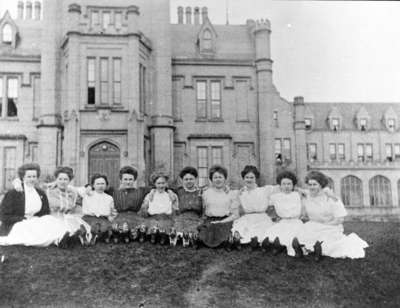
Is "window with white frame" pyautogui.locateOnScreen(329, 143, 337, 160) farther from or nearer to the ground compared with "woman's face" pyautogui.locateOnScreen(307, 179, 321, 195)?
farther from the ground

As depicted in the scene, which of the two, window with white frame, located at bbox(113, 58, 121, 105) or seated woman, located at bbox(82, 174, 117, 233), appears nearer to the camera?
seated woman, located at bbox(82, 174, 117, 233)

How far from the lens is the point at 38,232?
26.1 feet

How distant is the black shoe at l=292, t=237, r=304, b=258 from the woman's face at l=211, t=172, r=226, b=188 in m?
2.00

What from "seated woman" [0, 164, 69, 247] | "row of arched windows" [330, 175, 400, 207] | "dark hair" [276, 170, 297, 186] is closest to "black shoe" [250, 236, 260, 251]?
"dark hair" [276, 170, 297, 186]

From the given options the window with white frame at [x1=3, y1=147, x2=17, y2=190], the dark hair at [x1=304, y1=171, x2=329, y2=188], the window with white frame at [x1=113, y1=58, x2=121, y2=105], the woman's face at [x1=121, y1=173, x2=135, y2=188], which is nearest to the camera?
the dark hair at [x1=304, y1=171, x2=329, y2=188]

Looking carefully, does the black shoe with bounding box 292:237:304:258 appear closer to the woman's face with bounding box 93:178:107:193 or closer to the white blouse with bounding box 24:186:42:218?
the woman's face with bounding box 93:178:107:193

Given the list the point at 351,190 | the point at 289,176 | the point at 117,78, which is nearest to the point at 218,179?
the point at 289,176

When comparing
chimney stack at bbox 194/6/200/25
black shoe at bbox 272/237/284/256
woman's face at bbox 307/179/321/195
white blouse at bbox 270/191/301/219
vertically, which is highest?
chimney stack at bbox 194/6/200/25

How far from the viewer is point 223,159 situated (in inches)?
973

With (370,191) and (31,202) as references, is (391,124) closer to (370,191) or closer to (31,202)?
(370,191)

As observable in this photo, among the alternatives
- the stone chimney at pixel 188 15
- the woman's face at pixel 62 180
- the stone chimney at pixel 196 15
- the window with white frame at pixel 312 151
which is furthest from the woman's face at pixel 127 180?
the window with white frame at pixel 312 151

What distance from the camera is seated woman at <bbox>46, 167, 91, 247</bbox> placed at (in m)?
8.31

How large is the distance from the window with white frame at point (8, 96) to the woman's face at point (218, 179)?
18.0 metres

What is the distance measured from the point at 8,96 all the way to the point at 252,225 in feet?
62.6
